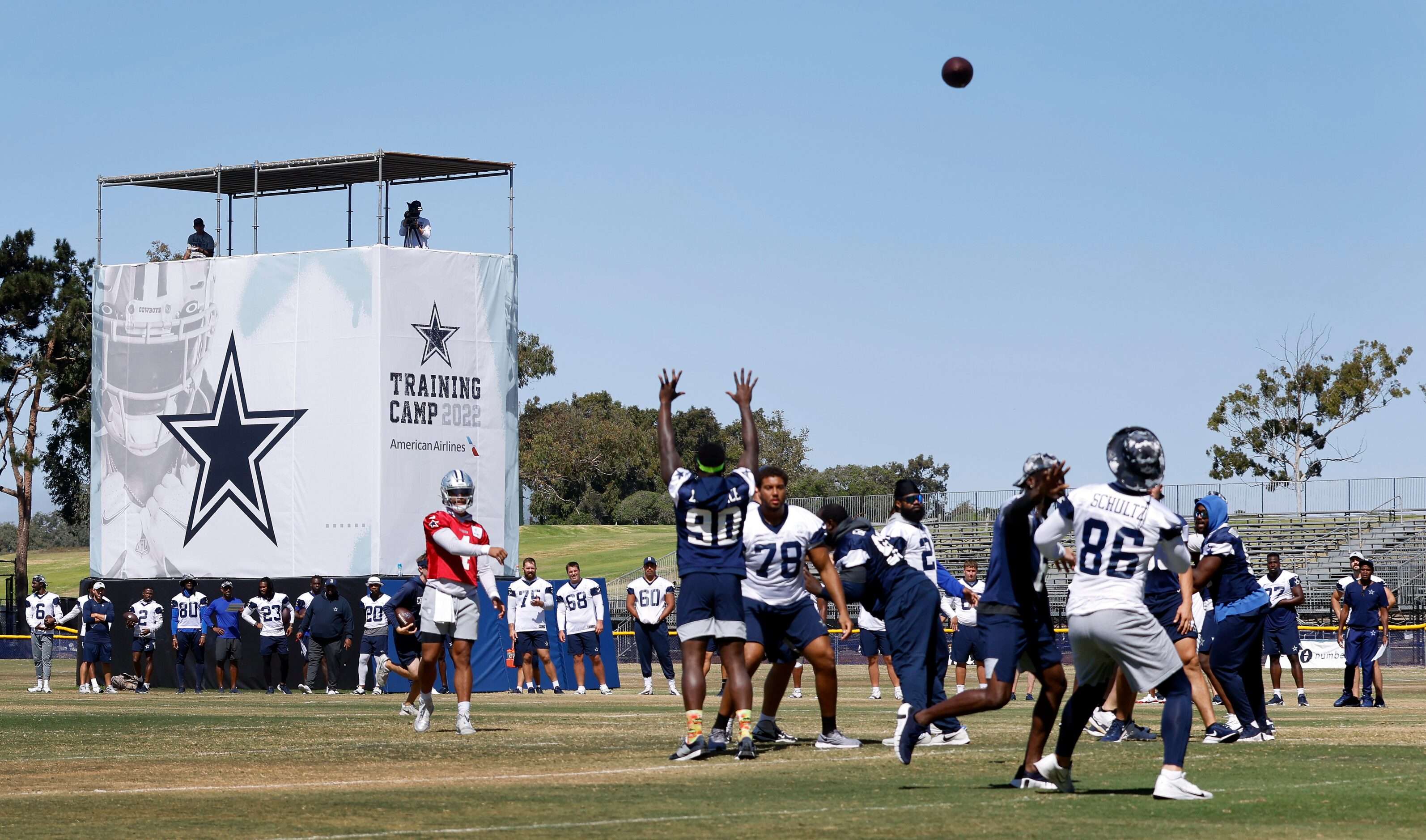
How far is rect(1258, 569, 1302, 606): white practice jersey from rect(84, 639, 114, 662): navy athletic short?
19.5 meters

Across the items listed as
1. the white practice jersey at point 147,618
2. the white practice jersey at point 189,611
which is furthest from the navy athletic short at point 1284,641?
the white practice jersey at point 147,618

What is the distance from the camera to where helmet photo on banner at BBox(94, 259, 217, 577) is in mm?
35281

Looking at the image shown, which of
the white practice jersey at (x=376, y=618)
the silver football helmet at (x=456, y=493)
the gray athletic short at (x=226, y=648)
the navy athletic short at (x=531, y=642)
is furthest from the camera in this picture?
the gray athletic short at (x=226, y=648)

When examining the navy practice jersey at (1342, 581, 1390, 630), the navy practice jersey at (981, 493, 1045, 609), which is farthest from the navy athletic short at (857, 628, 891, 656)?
the navy practice jersey at (981, 493, 1045, 609)

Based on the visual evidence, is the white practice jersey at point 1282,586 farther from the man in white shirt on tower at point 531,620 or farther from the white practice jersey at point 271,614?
the white practice jersey at point 271,614

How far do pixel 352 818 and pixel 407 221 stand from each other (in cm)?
2821

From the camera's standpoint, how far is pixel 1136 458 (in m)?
9.23

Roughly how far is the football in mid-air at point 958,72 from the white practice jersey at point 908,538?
6.87 m

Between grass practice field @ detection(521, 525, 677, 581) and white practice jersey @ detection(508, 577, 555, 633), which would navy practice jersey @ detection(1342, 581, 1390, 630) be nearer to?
white practice jersey @ detection(508, 577, 555, 633)

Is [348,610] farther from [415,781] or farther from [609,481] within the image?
[609,481]

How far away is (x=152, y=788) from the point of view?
11000 mm

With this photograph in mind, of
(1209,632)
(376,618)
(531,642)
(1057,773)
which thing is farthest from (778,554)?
(376,618)

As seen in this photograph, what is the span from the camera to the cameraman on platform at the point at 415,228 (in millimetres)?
36031

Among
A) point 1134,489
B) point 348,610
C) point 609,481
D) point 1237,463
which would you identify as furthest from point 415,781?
point 609,481
